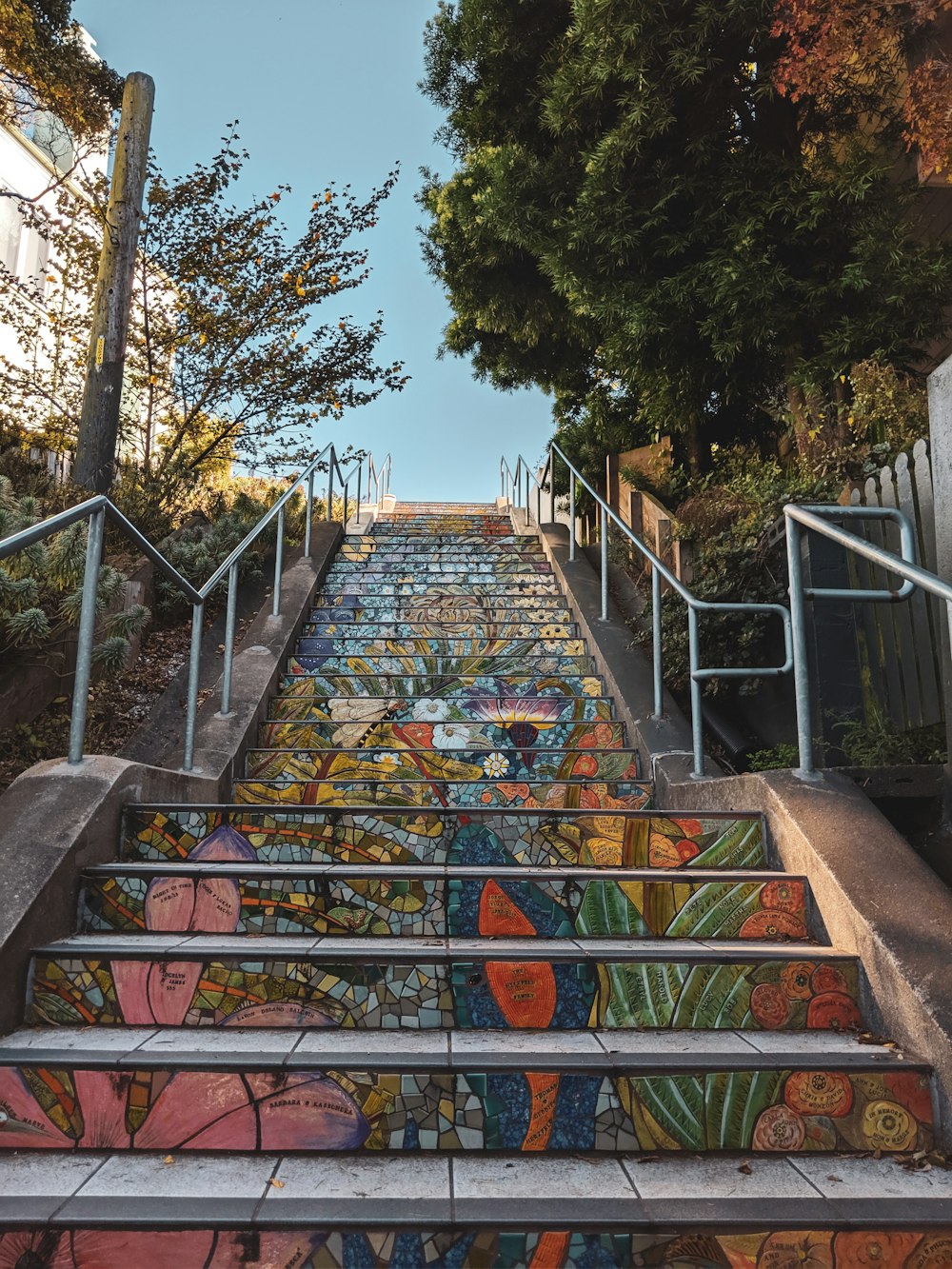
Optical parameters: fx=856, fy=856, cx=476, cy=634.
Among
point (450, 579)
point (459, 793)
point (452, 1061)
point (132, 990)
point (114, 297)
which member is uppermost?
point (114, 297)

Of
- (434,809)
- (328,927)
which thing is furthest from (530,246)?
(328,927)

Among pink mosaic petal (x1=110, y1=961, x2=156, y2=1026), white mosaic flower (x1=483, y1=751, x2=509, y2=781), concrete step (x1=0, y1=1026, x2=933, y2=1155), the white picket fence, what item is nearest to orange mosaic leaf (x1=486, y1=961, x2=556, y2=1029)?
concrete step (x1=0, y1=1026, x2=933, y2=1155)

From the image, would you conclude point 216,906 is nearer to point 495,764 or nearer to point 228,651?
point 228,651

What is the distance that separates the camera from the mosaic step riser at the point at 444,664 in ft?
17.7

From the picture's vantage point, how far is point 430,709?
4941mm

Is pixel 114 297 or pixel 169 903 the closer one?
pixel 169 903

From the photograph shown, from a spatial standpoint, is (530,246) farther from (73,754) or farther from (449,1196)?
(449,1196)

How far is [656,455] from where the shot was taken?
33.3 feet

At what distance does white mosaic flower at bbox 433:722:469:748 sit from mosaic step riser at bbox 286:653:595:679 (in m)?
0.65

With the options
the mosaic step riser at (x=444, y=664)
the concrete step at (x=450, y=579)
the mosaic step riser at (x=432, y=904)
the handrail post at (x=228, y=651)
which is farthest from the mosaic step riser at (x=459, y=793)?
the concrete step at (x=450, y=579)

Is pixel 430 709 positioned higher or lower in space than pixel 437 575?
lower

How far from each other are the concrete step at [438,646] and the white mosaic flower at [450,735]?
93cm

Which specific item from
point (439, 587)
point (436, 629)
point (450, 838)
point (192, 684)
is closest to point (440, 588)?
point (439, 587)

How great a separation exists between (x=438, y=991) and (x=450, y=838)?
799mm
